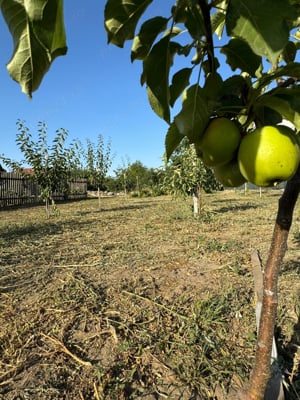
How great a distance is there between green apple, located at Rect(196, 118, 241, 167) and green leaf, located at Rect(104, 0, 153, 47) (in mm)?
238

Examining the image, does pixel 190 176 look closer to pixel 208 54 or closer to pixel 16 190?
pixel 208 54

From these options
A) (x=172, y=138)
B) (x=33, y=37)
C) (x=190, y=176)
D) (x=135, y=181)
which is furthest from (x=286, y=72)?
(x=135, y=181)

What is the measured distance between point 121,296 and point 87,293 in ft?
1.19

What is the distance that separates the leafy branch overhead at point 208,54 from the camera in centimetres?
44

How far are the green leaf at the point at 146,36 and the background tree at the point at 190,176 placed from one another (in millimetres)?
8210

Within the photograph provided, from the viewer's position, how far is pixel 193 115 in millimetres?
629

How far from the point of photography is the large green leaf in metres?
0.34

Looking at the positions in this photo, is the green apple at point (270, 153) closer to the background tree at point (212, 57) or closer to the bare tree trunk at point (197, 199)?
the background tree at point (212, 57)

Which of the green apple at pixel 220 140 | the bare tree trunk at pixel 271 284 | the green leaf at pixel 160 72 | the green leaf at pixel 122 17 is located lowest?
the bare tree trunk at pixel 271 284

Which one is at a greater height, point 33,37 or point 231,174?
point 33,37

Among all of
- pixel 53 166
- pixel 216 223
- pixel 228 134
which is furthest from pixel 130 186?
pixel 228 134

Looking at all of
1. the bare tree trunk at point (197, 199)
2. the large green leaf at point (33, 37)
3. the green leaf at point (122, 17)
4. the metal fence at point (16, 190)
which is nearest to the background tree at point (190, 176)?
the bare tree trunk at point (197, 199)

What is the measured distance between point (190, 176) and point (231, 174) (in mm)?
8410

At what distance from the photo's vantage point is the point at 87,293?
3.22 metres
